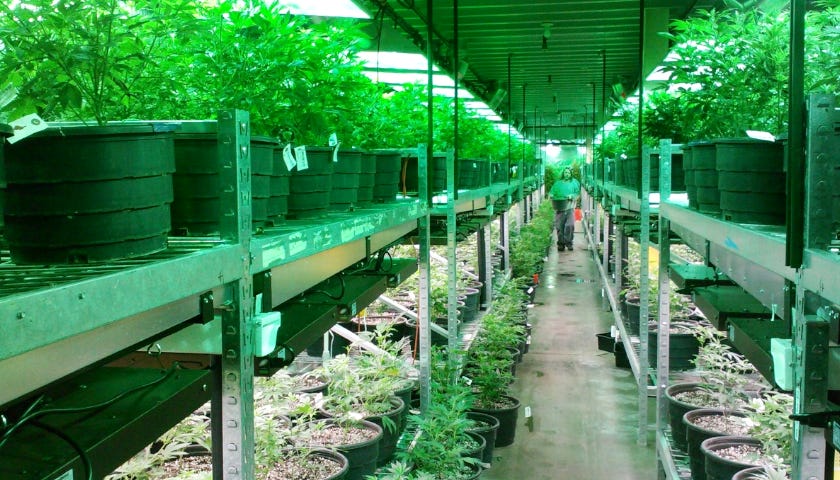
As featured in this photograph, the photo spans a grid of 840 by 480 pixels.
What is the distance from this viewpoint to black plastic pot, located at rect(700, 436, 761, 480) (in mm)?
3415

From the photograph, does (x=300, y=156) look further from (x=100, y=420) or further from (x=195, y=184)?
(x=100, y=420)

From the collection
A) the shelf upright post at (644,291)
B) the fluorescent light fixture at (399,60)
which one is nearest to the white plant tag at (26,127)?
the shelf upright post at (644,291)

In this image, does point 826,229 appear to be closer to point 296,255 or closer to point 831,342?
point 831,342

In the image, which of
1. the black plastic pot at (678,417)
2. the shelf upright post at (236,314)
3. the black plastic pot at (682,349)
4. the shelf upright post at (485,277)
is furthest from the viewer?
the shelf upright post at (485,277)

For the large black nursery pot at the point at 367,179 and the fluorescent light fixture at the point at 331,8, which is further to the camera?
the fluorescent light fixture at the point at 331,8

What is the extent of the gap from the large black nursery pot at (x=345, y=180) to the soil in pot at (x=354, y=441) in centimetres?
93

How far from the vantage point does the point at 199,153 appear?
1.92 m

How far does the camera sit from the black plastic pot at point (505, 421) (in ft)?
18.4

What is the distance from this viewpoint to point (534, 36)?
31.0 feet

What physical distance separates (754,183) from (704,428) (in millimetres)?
1853

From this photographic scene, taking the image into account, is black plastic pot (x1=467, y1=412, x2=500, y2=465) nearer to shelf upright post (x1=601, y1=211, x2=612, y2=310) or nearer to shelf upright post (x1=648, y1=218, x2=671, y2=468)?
shelf upright post (x1=648, y1=218, x2=671, y2=468)

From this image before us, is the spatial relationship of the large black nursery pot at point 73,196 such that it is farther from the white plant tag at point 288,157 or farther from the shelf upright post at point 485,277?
the shelf upright post at point 485,277

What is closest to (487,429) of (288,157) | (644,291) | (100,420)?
(644,291)

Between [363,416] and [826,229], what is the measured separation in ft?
8.51
